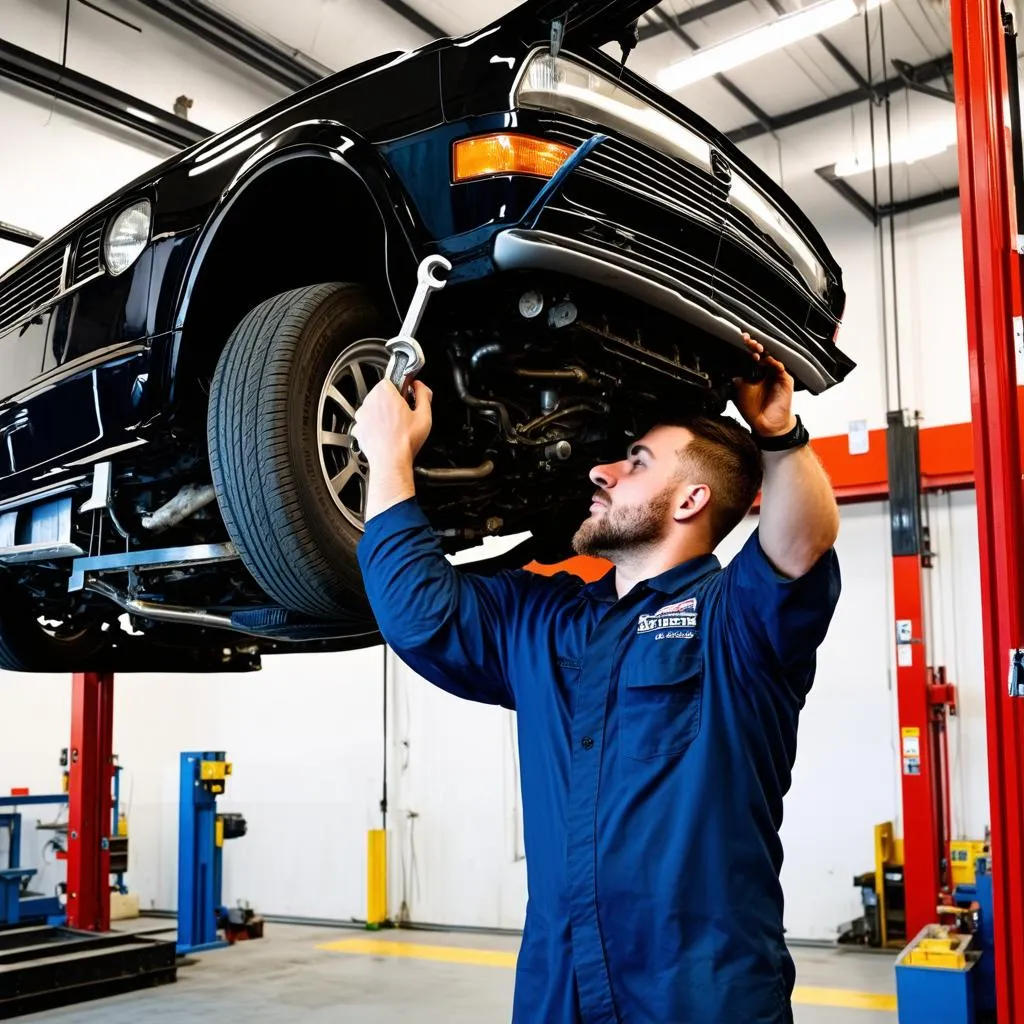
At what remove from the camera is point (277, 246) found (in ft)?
8.26

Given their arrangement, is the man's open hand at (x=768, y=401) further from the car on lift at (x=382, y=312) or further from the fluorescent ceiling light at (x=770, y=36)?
the fluorescent ceiling light at (x=770, y=36)

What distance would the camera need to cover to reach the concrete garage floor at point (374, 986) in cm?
544

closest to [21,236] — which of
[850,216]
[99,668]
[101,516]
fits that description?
[99,668]

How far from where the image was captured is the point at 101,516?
2717 mm

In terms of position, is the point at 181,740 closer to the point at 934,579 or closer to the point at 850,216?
the point at 934,579

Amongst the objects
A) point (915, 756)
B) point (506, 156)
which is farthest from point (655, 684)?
point (915, 756)

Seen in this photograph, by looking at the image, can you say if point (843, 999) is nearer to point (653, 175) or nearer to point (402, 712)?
point (402, 712)

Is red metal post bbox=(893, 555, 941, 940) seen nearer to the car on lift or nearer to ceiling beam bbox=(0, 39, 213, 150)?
the car on lift

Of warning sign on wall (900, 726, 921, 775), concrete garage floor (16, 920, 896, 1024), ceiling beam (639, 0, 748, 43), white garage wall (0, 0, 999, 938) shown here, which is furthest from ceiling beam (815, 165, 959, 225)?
concrete garage floor (16, 920, 896, 1024)

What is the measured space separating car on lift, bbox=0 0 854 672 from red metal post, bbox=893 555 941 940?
15.1 feet

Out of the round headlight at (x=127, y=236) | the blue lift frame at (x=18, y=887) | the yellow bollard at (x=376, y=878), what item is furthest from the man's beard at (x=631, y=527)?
the yellow bollard at (x=376, y=878)

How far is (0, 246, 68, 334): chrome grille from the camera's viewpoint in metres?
2.85

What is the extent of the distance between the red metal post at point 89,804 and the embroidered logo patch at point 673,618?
583 centimetres

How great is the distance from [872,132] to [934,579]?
2.91 meters
